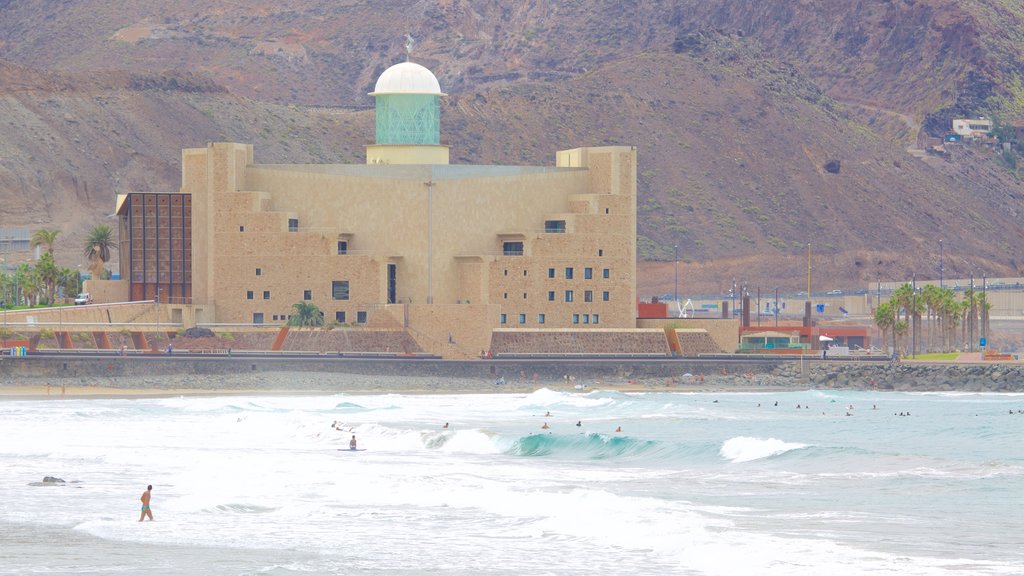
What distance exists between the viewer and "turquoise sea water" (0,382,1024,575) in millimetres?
41375

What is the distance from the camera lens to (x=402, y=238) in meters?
93.4

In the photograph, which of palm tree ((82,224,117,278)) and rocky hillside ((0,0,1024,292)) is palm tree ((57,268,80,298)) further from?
rocky hillside ((0,0,1024,292))

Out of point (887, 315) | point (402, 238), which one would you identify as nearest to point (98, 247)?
point (402, 238)

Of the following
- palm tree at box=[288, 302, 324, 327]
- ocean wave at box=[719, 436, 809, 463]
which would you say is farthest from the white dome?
ocean wave at box=[719, 436, 809, 463]

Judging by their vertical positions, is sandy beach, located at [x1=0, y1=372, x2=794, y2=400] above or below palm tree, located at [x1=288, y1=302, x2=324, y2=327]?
below

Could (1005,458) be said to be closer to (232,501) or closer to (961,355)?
(232,501)

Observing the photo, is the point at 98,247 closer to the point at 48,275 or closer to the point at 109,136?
the point at 48,275

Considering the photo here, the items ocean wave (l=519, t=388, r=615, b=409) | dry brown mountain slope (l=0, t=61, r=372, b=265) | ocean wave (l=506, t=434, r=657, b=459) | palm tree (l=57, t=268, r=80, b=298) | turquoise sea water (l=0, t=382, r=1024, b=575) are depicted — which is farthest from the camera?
dry brown mountain slope (l=0, t=61, r=372, b=265)

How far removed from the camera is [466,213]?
9381cm

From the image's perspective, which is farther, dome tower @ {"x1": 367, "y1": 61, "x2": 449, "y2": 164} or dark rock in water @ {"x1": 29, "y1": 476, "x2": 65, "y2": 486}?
dome tower @ {"x1": 367, "y1": 61, "x2": 449, "y2": 164}

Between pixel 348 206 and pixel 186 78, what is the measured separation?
269 ft

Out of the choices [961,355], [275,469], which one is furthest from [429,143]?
[275,469]

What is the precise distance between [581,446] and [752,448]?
640 cm

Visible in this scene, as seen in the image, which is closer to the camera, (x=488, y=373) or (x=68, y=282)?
(x=488, y=373)
